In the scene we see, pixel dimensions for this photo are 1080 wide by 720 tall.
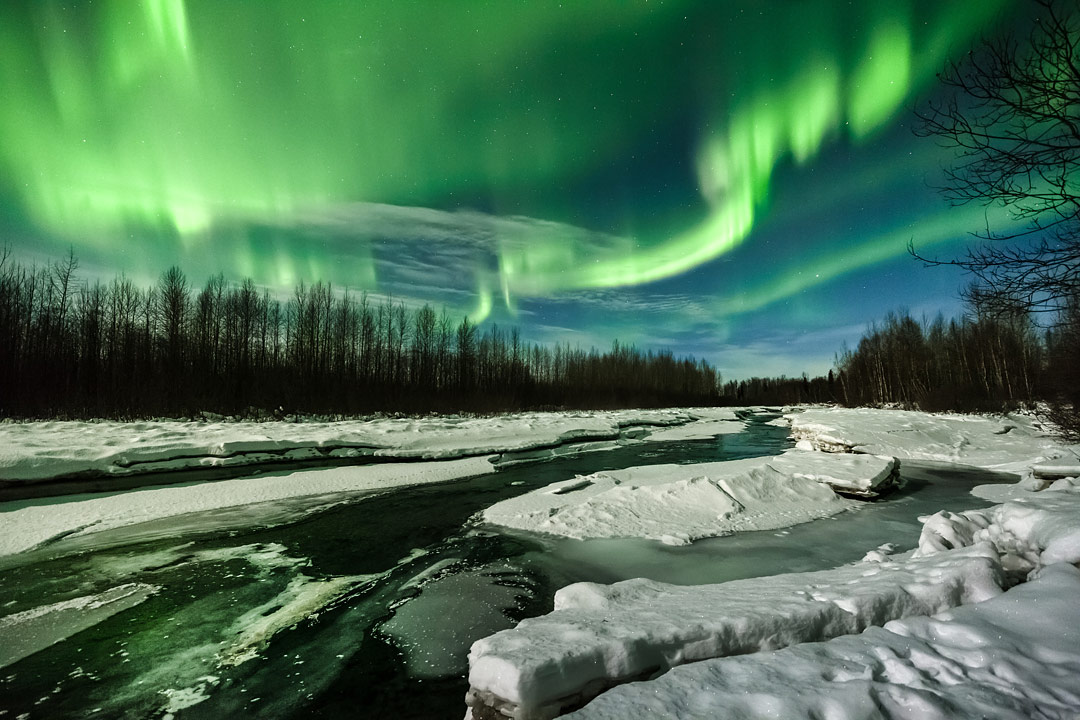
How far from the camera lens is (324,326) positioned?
127 ft

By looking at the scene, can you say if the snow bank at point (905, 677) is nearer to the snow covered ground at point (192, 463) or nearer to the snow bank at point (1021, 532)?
the snow bank at point (1021, 532)

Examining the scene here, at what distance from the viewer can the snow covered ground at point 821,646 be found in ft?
6.41

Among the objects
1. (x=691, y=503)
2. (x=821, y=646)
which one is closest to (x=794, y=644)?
(x=821, y=646)

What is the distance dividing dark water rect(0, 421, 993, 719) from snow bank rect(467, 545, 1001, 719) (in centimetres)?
108

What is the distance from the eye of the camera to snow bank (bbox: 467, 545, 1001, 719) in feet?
7.36

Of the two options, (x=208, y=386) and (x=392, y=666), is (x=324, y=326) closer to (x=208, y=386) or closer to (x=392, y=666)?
(x=208, y=386)

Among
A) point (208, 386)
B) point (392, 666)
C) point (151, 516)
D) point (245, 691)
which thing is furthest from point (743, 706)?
point (208, 386)

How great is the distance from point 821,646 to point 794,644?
0.71 ft

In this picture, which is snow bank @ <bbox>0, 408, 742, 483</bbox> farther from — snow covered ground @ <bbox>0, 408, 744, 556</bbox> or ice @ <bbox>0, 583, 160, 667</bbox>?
ice @ <bbox>0, 583, 160, 667</bbox>

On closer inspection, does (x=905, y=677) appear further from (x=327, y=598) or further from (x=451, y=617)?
(x=327, y=598)

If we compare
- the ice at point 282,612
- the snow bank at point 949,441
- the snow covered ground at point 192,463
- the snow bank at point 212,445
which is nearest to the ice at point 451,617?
the ice at point 282,612

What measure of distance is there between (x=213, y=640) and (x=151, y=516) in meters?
6.24

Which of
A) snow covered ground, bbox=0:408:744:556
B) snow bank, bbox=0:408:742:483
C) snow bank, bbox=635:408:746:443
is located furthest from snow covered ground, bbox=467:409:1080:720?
snow bank, bbox=635:408:746:443

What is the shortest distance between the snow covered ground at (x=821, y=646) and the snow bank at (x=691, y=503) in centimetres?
328
